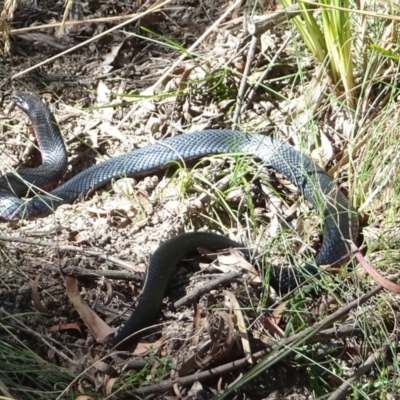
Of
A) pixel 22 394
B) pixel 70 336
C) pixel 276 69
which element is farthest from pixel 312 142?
pixel 22 394

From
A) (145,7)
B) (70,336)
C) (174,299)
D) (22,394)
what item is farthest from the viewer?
(145,7)

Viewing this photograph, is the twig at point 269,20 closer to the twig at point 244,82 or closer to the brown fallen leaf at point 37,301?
the twig at point 244,82

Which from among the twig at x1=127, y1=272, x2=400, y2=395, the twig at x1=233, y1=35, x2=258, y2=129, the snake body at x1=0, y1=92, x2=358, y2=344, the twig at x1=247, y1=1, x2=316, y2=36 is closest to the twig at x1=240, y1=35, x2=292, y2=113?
the twig at x1=233, y1=35, x2=258, y2=129

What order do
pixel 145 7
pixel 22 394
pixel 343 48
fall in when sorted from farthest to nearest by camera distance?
pixel 145 7, pixel 343 48, pixel 22 394

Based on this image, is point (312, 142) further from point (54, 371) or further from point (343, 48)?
point (54, 371)

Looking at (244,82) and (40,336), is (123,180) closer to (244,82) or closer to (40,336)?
(244,82)

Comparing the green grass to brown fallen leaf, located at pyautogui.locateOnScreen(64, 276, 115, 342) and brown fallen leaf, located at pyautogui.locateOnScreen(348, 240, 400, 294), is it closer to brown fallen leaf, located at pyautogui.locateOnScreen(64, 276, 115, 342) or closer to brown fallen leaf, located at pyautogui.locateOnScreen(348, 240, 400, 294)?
brown fallen leaf, located at pyautogui.locateOnScreen(348, 240, 400, 294)

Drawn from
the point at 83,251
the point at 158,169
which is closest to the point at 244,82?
the point at 158,169
